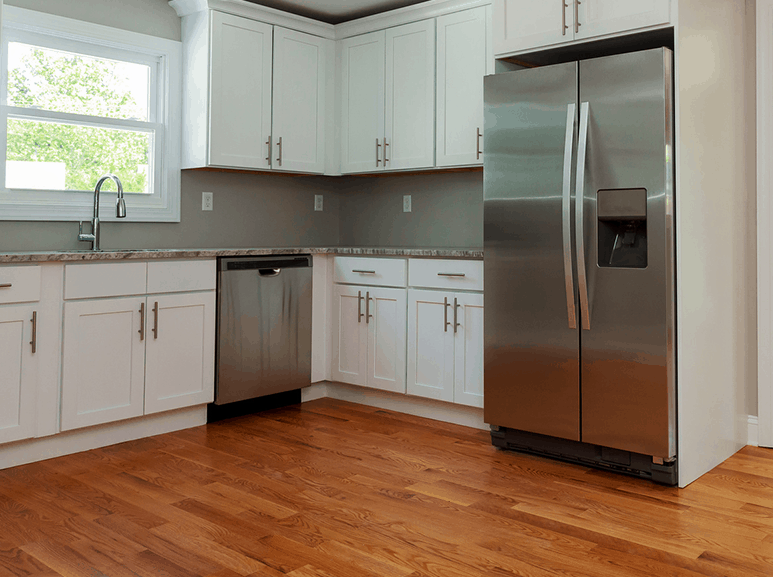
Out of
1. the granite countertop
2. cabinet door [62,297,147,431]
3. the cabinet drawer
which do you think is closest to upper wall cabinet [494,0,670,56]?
the granite countertop

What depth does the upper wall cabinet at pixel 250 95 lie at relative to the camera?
3777mm

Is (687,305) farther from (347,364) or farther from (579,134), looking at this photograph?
(347,364)

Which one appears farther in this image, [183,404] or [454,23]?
[454,23]

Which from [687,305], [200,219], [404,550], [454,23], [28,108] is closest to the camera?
[404,550]

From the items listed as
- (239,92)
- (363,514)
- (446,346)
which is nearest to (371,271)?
(446,346)

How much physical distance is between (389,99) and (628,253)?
1.92 meters

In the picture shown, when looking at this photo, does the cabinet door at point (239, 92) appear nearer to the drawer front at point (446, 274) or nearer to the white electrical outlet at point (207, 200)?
the white electrical outlet at point (207, 200)

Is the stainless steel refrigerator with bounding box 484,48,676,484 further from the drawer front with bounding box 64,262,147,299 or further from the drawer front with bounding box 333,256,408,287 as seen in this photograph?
the drawer front with bounding box 64,262,147,299

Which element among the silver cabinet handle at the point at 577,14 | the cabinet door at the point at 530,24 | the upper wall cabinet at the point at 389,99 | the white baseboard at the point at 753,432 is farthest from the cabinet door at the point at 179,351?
the white baseboard at the point at 753,432

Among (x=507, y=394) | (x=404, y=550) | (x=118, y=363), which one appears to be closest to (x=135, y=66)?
(x=118, y=363)

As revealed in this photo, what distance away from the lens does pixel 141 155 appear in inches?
152

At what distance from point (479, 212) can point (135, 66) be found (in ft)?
6.91

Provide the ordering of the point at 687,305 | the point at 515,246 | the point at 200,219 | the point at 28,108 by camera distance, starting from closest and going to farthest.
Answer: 1. the point at 687,305
2. the point at 515,246
3. the point at 28,108
4. the point at 200,219

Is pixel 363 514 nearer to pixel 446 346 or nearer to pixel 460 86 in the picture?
pixel 446 346
